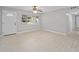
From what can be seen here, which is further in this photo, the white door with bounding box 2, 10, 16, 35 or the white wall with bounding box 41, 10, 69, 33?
the white door with bounding box 2, 10, 16, 35

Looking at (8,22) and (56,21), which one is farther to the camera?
(8,22)

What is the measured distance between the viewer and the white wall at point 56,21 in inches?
140

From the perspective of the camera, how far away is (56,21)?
12.2ft

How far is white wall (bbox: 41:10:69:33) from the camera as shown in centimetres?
357

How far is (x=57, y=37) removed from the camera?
12.3 ft

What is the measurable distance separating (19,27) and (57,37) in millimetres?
2436

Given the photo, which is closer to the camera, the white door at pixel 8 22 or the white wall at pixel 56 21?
the white wall at pixel 56 21
